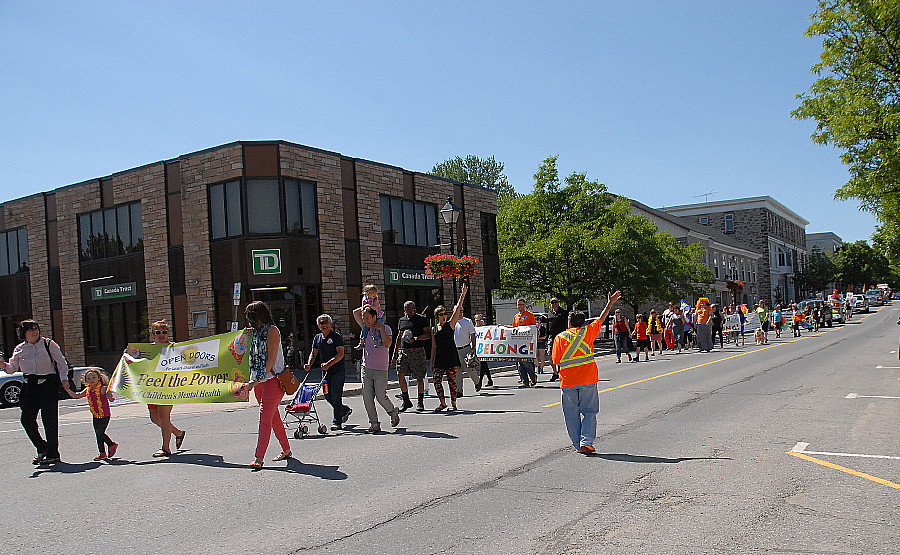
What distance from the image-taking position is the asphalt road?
5.32 m

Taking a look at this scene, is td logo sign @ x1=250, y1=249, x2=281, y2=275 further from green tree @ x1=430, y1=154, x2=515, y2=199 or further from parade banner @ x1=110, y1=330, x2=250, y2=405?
green tree @ x1=430, y1=154, x2=515, y2=199

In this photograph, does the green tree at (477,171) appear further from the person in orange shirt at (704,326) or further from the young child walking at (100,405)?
the young child walking at (100,405)

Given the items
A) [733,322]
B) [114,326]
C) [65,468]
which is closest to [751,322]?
[733,322]

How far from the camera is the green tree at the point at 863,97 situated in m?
17.5

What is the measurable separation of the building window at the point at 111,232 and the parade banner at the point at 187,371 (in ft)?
62.0

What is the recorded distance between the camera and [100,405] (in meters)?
9.25

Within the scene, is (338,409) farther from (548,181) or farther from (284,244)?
(548,181)

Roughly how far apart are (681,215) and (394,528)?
90.7 m

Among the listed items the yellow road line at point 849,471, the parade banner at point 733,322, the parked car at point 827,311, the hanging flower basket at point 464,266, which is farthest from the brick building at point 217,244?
the parked car at point 827,311

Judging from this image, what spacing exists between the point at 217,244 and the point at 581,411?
1916 cm

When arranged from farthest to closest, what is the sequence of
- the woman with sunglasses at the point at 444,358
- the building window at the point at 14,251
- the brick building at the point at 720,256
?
the brick building at the point at 720,256, the building window at the point at 14,251, the woman with sunglasses at the point at 444,358

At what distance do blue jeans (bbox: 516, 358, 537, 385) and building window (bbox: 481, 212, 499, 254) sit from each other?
1770 centimetres

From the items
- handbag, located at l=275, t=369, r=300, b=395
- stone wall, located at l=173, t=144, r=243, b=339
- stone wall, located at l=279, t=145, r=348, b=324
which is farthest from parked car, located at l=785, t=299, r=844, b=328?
handbag, located at l=275, t=369, r=300, b=395

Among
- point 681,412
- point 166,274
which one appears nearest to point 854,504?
point 681,412
